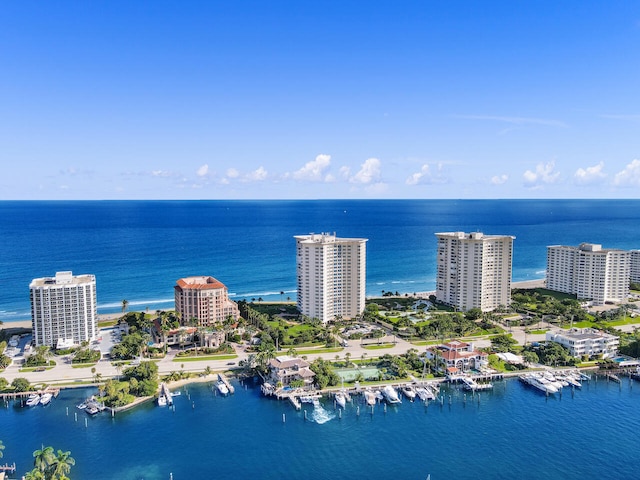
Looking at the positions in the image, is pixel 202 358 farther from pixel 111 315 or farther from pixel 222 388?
pixel 111 315

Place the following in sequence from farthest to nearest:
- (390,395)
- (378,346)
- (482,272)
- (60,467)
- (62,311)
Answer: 1. (482,272)
2. (378,346)
3. (62,311)
4. (390,395)
5. (60,467)

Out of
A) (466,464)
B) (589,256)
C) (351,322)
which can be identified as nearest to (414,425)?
(466,464)

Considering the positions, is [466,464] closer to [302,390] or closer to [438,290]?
[302,390]

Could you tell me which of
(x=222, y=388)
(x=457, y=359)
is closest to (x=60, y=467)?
(x=222, y=388)

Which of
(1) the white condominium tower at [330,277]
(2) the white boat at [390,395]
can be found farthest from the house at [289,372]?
→ (1) the white condominium tower at [330,277]

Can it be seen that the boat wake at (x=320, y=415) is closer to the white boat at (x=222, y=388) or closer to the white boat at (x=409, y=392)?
the white boat at (x=409, y=392)
